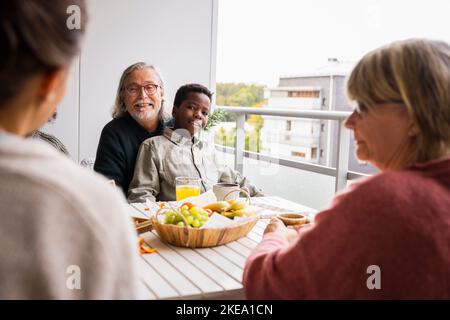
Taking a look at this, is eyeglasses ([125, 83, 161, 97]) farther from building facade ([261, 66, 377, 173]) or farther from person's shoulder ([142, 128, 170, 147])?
building facade ([261, 66, 377, 173])

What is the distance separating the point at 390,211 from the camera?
2.91 ft

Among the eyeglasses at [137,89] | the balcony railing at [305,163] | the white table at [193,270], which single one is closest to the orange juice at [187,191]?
the white table at [193,270]

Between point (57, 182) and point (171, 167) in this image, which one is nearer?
point (57, 182)

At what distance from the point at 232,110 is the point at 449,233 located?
3.50 metres

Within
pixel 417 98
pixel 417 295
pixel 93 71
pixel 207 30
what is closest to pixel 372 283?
pixel 417 295

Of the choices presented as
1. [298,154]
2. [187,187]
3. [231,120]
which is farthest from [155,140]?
[231,120]

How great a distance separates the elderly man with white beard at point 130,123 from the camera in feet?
9.00

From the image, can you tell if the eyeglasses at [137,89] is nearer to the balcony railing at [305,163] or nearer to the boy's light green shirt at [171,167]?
the boy's light green shirt at [171,167]

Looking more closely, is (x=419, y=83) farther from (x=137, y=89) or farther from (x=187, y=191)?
(x=137, y=89)

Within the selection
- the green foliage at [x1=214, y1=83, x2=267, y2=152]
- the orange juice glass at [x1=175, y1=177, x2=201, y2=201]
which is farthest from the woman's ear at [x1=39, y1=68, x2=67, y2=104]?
the green foliage at [x1=214, y1=83, x2=267, y2=152]

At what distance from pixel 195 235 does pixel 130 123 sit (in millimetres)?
1567

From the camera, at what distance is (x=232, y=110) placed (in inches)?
171

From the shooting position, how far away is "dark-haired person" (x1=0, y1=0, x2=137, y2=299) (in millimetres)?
602

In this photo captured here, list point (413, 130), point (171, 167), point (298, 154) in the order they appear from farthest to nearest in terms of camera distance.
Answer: point (298, 154) < point (171, 167) < point (413, 130)
